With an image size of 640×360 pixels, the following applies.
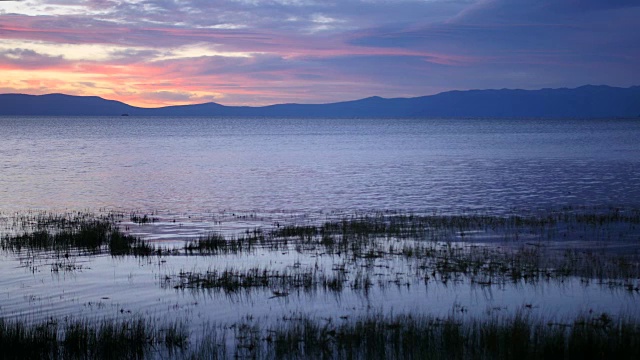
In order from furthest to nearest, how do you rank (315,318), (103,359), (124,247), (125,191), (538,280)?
(125,191) → (124,247) → (538,280) → (315,318) → (103,359)

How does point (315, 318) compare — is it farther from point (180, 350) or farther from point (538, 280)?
point (538, 280)

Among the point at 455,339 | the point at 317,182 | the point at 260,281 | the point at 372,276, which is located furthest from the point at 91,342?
the point at 317,182

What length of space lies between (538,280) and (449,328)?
556 centimetres

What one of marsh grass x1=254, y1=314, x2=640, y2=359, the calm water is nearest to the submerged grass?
marsh grass x1=254, y1=314, x2=640, y2=359

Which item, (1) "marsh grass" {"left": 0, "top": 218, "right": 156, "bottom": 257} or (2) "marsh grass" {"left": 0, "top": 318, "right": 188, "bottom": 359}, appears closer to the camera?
(2) "marsh grass" {"left": 0, "top": 318, "right": 188, "bottom": 359}

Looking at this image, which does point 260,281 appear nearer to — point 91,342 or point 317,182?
point 91,342

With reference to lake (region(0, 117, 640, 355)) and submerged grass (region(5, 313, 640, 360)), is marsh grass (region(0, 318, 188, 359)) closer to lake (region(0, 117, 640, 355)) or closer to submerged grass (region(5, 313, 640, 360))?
submerged grass (region(5, 313, 640, 360))

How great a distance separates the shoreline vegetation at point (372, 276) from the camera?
36.9ft

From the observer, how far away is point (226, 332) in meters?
12.5

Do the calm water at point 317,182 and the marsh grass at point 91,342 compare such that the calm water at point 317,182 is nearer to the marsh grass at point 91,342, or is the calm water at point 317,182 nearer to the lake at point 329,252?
the lake at point 329,252

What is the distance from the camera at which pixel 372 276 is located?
17.2 m

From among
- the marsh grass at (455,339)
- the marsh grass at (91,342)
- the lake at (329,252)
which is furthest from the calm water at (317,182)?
the marsh grass at (91,342)

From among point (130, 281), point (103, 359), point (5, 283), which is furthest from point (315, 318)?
point (5, 283)

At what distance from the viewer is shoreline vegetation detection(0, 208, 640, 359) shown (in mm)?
11234
